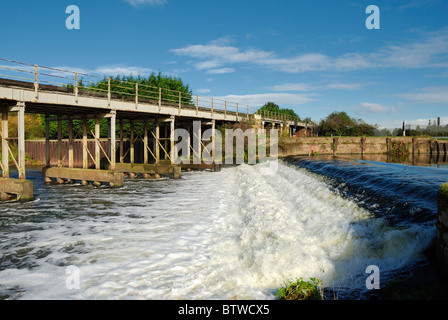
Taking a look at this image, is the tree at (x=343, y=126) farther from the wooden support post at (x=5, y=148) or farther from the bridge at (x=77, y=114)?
the wooden support post at (x=5, y=148)

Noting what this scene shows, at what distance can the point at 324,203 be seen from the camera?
9.66m

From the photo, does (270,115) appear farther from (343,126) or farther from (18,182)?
(18,182)

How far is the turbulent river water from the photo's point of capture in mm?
4664

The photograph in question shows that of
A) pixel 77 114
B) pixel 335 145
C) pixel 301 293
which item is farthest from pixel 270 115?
pixel 301 293

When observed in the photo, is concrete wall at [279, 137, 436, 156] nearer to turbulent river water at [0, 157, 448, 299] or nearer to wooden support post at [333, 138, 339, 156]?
wooden support post at [333, 138, 339, 156]

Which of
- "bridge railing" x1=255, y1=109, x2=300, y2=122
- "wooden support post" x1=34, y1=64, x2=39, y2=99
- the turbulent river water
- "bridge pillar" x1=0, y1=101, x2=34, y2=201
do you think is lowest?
the turbulent river water

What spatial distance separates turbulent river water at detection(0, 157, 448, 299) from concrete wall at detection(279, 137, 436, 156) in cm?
2310

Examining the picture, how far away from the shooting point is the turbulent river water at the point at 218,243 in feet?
15.3

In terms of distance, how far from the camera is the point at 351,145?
3444 centimetres

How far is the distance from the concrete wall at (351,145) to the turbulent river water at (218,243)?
75.8 ft

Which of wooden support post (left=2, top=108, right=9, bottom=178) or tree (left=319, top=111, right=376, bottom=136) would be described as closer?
wooden support post (left=2, top=108, right=9, bottom=178)

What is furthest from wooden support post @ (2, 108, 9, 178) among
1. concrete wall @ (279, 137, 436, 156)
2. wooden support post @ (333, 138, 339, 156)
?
wooden support post @ (333, 138, 339, 156)

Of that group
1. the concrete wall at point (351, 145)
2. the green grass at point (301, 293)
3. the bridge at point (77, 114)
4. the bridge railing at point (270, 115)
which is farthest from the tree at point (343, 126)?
the green grass at point (301, 293)

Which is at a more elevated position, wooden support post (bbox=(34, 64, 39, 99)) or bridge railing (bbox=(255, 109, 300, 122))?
bridge railing (bbox=(255, 109, 300, 122))
